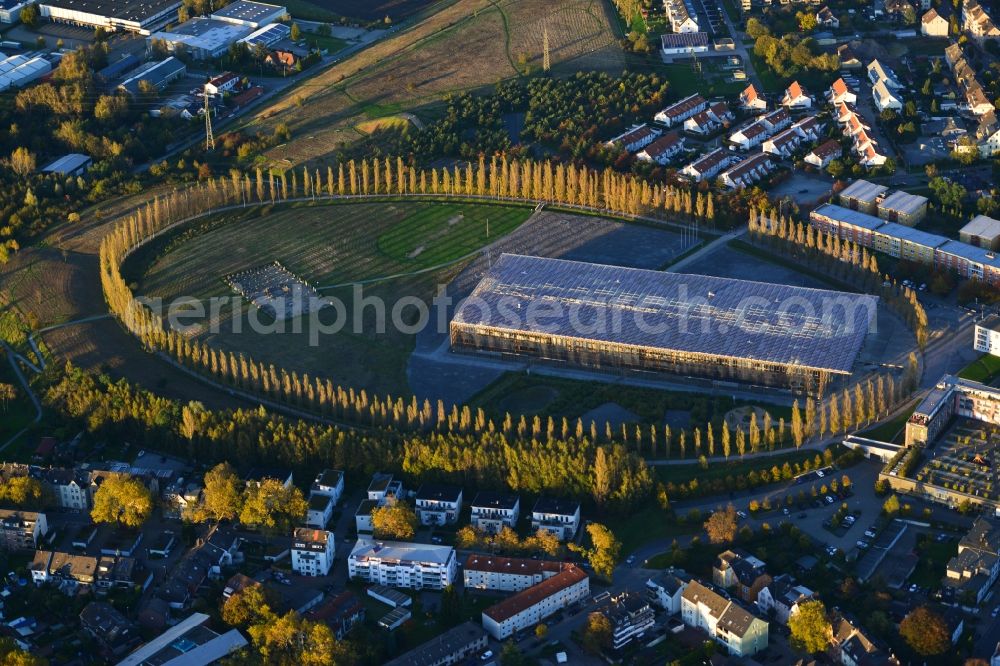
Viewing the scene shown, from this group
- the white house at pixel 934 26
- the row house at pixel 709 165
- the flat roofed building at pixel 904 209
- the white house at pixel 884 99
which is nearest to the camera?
the flat roofed building at pixel 904 209

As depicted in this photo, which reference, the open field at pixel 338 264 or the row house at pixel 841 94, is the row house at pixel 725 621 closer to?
the open field at pixel 338 264

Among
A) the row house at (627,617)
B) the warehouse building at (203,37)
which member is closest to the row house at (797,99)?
the warehouse building at (203,37)

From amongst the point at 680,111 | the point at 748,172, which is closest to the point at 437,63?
the point at 680,111

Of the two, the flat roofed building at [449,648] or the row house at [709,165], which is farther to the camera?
the row house at [709,165]

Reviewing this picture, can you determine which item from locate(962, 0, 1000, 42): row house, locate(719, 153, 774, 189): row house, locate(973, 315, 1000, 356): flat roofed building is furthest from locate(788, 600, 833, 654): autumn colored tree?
locate(962, 0, 1000, 42): row house

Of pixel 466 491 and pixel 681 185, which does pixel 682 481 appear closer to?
pixel 466 491

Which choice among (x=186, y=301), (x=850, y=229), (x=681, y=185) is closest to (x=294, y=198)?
(x=186, y=301)

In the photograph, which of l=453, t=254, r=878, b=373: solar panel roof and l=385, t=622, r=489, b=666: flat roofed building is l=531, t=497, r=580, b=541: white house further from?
l=453, t=254, r=878, b=373: solar panel roof
